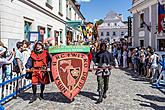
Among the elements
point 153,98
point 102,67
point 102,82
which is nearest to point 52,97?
point 102,82

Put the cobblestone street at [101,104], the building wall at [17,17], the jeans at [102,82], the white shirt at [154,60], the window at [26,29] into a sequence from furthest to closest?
the window at [26,29] < the white shirt at [154,60] < the building wall at [17,17] < the jeans at [102,82] < the cobblestone street at [101,104]

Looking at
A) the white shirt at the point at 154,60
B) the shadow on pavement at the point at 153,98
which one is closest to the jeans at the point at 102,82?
the shadow on pavement at the point at 153,98

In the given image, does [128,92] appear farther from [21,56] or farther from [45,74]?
[21,56]

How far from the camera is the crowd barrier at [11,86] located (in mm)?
6910

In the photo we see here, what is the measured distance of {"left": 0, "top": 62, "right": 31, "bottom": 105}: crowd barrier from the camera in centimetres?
691

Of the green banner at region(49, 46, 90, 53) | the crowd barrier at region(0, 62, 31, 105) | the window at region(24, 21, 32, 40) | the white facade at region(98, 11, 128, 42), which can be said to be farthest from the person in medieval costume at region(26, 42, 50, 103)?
the white facade at region(98, 11, 128, 42)

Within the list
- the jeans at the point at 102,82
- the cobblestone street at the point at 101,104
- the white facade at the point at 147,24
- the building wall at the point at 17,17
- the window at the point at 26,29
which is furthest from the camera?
the white facade at the point at 147,24

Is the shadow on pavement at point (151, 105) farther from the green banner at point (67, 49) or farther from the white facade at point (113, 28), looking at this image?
the white facade at point (113, 28)

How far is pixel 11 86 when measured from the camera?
7426mm

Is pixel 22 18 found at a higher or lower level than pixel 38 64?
higher

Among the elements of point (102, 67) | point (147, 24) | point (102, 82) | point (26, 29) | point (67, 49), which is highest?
point (147, 24)

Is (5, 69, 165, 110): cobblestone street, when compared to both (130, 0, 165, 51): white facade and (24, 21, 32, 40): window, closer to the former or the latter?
(24, 21, 32, 40): window

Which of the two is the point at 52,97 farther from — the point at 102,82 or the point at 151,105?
the point at 151,105

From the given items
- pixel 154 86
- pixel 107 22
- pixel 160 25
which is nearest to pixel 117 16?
pixel 107 22
